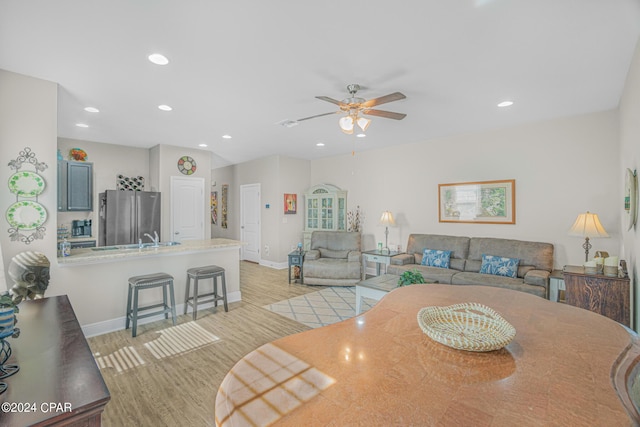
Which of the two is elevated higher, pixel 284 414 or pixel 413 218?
pixel 413 218

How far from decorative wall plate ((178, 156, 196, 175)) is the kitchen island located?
2293 mm

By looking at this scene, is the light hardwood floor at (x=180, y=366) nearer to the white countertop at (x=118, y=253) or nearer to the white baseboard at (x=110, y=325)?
the white baseboard at (x=110, y=325)

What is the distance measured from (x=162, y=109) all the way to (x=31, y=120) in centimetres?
123

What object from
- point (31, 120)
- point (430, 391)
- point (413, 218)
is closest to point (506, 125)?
point (413, 218)

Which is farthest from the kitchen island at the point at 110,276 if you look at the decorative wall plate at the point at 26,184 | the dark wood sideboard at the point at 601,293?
the dark wood sideboard at the point at 601,293

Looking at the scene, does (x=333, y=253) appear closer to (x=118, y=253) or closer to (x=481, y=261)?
(x=481, y=261)

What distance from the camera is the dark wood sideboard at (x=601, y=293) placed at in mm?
2666

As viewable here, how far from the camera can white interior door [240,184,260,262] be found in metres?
7.39

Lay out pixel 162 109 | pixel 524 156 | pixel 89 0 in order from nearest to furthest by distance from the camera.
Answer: pixel 89 0
pixel 162 109
pixel 524 156

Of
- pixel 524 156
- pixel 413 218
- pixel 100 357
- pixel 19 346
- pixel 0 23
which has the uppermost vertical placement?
pixel 0 23

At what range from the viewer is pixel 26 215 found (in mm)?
2686

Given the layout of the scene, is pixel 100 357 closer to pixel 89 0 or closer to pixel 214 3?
pixel 89 0

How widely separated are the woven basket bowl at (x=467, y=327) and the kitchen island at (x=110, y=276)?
3330 mm

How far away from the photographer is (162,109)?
362 cm
